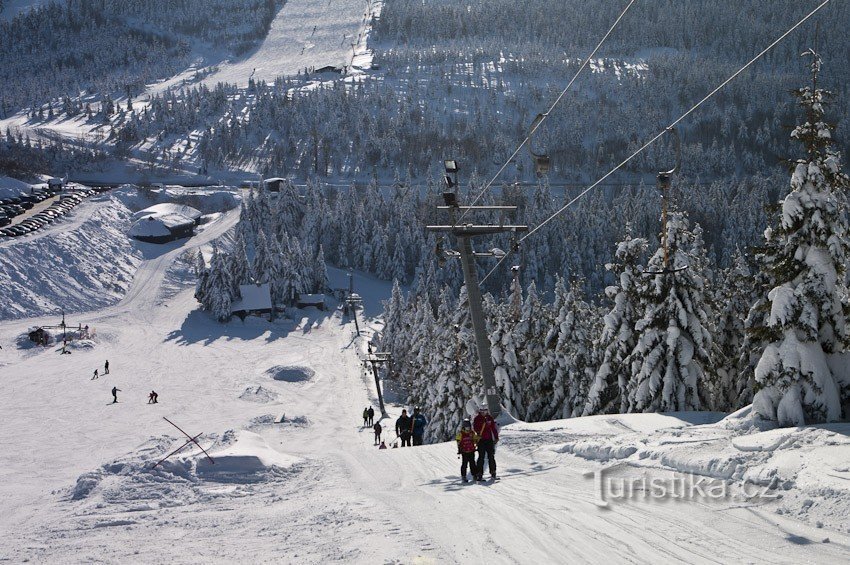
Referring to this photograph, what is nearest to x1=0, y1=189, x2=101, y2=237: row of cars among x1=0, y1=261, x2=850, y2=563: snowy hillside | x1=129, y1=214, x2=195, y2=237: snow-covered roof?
x1=129, y1=214, x2=195, y2=237: snow-covered roof

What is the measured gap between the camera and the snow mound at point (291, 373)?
65.7m

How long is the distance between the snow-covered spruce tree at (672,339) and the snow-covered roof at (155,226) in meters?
102

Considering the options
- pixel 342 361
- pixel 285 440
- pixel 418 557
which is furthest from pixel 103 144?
pixel 418 557

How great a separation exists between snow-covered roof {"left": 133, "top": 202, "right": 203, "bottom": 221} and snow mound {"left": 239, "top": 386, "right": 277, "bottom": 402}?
69.8 m

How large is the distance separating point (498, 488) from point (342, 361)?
59497mm

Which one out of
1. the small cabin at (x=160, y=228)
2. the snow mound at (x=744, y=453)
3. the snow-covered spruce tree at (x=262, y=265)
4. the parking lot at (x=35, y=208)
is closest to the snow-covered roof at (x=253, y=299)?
the snow-covered spruce tree at (x=262, y=265)

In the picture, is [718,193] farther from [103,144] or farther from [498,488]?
[103,144]

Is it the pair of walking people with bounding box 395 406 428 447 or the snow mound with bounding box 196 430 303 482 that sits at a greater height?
the snow mound with bounding box 196 430 303 482

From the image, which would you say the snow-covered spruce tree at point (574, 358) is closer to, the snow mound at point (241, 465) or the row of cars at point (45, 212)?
the snow mound at point (241, 465)

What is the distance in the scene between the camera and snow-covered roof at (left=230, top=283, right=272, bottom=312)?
8856 cm

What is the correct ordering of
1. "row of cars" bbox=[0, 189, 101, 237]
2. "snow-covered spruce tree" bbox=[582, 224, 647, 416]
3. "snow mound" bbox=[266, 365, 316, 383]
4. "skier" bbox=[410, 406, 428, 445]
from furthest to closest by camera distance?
"row of cars" bbox=[0, 189, 101, 237], "snow mound" bbox=[266, 365, 316, 383], "snow-covered spruce tree" bbox=[582, 224, 647, 416], "skier" bbox=[410, 406, 428, 445]

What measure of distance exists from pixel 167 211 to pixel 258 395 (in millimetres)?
73820

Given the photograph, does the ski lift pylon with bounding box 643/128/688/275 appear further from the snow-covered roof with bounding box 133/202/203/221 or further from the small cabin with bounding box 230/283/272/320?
the snow-covered roof with bounding box 133/202/203/221

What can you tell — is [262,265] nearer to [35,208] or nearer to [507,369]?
[35,208]
